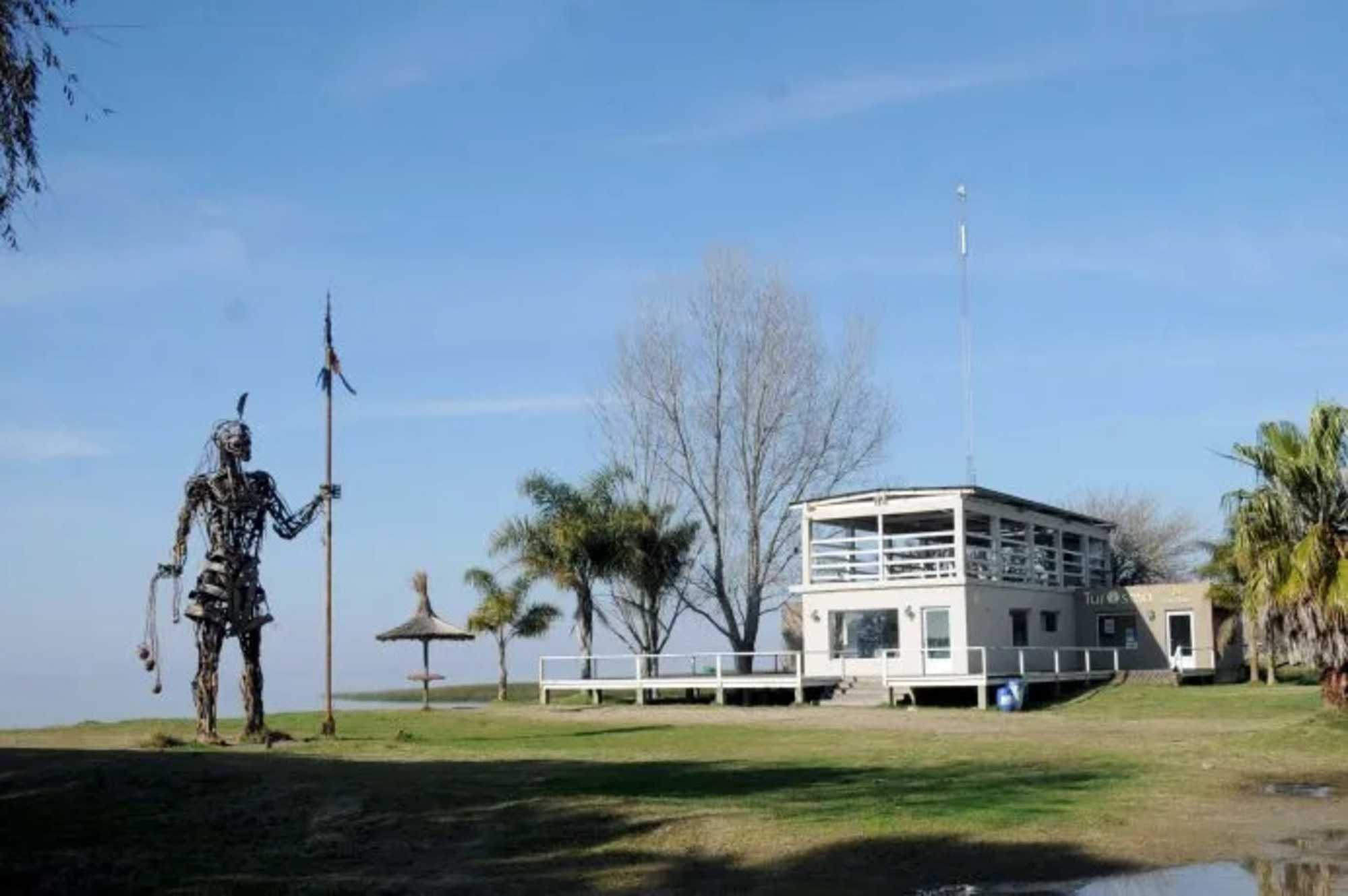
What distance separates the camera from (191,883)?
1187 centimetres

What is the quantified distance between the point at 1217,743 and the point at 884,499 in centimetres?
2066

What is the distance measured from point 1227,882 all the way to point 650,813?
537 cm

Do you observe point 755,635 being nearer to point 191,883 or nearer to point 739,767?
point 739,767

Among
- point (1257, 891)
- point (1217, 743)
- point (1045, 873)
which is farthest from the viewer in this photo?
point (1217, 743)

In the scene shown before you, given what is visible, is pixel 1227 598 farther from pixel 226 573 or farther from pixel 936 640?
pixel 226 573

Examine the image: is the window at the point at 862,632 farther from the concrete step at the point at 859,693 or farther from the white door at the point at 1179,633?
the white door at the point at 1179,633

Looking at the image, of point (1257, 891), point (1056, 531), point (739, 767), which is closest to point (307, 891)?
point (1257, 891)

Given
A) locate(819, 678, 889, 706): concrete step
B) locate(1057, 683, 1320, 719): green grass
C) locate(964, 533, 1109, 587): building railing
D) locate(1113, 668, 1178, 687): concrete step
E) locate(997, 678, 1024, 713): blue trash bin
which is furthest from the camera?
locate(964, 533, 1109, 587): building railing

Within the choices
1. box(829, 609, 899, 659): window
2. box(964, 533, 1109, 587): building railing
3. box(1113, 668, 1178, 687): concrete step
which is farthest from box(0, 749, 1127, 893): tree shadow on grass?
box(1113, 668, 1178, 687): concrete step

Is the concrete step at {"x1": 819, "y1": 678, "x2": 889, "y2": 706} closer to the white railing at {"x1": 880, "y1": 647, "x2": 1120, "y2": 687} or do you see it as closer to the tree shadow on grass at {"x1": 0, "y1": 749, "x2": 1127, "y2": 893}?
the white railing at {"x1": 880, "y1": 647, "x2": 1120, "y2": 687}

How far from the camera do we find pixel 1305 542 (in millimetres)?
24312

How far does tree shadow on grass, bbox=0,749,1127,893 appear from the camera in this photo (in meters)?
12.2

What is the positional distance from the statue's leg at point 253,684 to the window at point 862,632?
20069mm

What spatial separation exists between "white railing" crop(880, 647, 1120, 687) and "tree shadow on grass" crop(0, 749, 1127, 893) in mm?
20970
